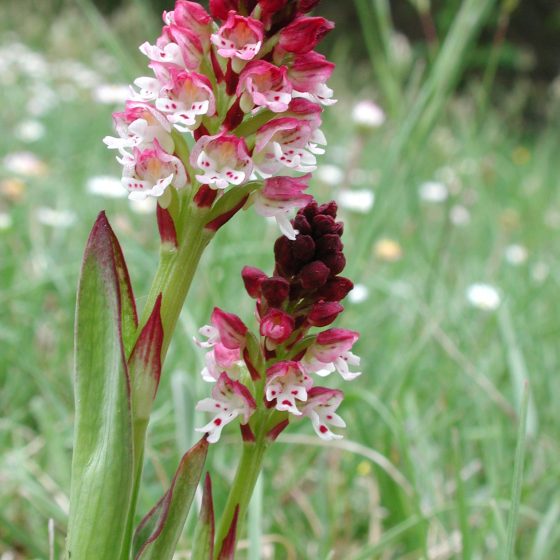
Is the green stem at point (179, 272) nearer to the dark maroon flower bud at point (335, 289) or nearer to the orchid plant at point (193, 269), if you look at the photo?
the orchid plant at point (193, 269)

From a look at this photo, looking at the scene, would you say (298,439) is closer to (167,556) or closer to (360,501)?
(360,501)

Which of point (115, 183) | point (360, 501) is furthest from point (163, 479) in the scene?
point (115, 183)

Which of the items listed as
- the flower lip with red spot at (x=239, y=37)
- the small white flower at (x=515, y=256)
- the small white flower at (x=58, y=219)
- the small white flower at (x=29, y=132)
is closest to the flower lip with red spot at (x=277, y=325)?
the flower lip with red spot at (x=239, y=37)

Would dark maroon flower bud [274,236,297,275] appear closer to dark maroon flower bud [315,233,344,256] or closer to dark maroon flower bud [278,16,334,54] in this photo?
dark maroon flower bud [315,233,344,256]

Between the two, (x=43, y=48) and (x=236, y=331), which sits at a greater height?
(x=43, y=48)

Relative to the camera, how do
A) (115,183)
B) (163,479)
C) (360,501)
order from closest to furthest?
(163,479) < (360,501) < (115,183)

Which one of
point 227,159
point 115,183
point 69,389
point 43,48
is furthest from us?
point 43,48

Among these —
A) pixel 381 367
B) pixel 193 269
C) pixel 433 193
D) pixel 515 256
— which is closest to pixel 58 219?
pixel 381 367
